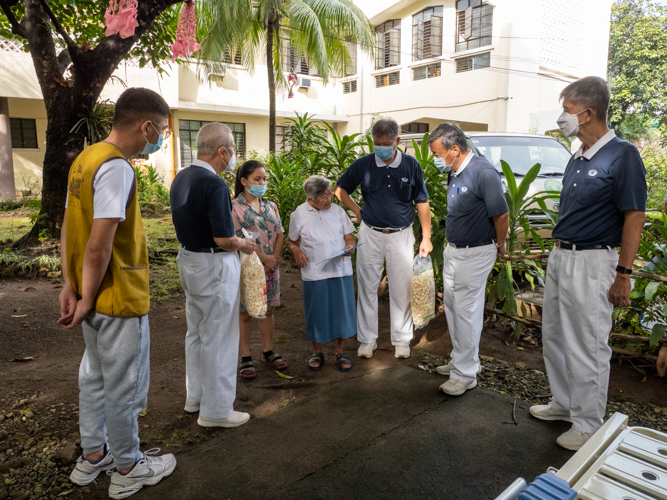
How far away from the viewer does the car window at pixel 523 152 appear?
656 cm

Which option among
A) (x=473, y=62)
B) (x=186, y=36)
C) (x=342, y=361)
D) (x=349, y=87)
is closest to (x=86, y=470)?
(x=342, y=361)

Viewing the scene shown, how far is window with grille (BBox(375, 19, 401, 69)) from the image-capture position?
21.5 metres

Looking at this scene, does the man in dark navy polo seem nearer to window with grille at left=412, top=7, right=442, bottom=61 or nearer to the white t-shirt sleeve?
the white t-shirt sleeve

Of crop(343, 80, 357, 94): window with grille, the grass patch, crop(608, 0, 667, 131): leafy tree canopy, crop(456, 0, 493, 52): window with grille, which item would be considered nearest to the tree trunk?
the grass patch

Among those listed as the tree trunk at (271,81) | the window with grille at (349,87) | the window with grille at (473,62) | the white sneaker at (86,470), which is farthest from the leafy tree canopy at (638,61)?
the white sneaker at (86,470)

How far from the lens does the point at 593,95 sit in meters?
2.81

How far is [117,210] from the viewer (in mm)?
2191

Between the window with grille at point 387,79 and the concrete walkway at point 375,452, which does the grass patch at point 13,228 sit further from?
the window with grille at point 387,79

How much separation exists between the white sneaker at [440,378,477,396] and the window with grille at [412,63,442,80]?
59.7ft

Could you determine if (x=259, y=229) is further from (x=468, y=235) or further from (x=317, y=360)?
(x=468, y=235)

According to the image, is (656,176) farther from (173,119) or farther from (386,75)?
(173,119)

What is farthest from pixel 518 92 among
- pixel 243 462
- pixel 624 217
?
pixel 243 462

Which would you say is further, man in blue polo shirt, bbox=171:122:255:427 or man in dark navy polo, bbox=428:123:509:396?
man in dark navy polo, bbox=428:123:509:396

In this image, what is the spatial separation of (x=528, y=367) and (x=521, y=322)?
56cm
